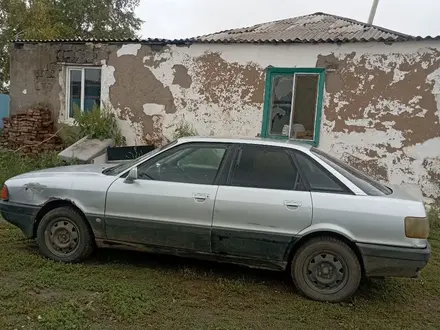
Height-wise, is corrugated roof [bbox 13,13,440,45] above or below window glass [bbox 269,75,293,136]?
above

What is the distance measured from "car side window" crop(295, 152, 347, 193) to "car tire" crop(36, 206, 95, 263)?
2.31 meters

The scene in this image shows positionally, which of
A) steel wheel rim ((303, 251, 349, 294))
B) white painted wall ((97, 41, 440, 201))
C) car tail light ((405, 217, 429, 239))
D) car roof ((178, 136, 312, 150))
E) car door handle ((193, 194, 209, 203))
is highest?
white painted wall ((97, 41, 440, 201))

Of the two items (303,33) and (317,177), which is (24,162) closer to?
(303,33)

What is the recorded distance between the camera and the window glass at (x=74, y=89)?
10328 mm

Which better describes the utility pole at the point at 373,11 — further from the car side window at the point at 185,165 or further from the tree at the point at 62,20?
the tree at the point at 62,20

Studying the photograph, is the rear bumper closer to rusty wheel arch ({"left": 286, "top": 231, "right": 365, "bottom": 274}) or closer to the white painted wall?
rusty wheel arch ({"left": 286, "top": 231, "right": 365, "bottom": 274})

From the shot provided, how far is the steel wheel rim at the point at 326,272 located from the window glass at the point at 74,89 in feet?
26.4

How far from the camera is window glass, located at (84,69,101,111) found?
10125mm

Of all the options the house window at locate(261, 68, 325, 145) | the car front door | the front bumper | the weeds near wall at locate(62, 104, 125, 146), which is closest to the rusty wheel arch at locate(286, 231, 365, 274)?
the car front door

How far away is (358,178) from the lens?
4.15 metres

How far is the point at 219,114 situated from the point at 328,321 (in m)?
5.96

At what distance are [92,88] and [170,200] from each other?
22.8 ft

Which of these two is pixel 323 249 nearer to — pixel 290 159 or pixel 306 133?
pixel 290 159

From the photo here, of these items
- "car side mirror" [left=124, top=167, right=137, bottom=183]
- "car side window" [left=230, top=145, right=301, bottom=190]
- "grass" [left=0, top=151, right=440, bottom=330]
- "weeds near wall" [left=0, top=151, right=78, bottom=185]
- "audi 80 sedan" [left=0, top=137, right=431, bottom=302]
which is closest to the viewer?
"grass" [left=0, top=151, right=440, bottom=330]
